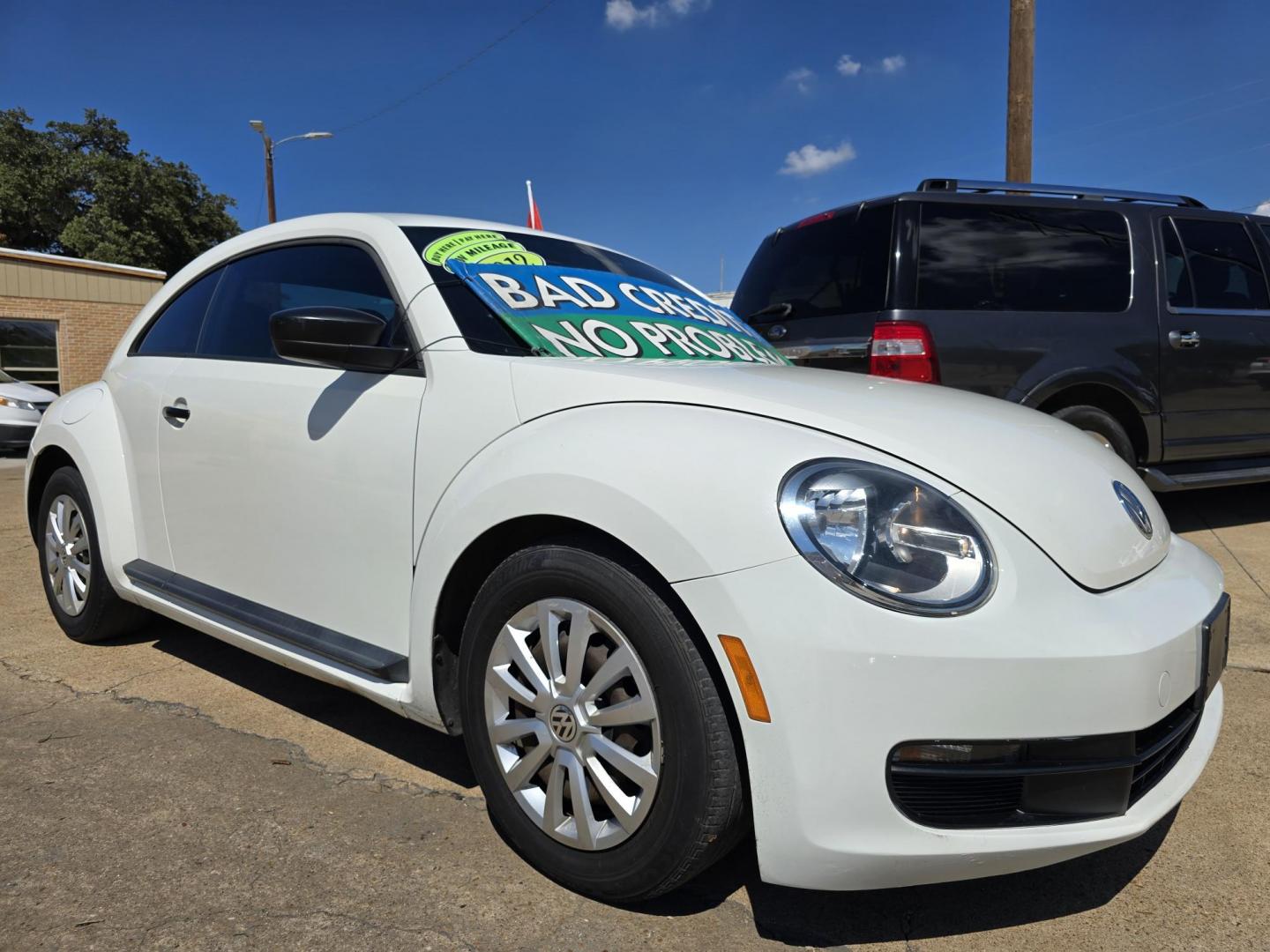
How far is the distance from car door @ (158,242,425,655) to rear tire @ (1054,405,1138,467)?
12.4ft

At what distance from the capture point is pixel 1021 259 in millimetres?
4754

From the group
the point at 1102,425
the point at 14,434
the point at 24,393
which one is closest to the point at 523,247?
the point at 1102,425

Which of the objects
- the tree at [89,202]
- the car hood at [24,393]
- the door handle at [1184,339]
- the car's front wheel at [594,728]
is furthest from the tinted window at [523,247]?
the tree at [89,202]

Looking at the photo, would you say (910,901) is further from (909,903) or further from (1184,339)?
(1184,339)

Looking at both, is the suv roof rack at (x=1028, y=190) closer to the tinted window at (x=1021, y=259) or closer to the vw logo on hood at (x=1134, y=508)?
the tinted window at (x=1021, y=259)

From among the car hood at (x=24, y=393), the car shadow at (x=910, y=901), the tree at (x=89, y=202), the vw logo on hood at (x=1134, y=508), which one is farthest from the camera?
the tree at (x=89, y=202)

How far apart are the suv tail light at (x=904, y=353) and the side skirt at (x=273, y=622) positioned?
9.30 ft

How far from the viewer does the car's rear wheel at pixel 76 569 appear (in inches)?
133

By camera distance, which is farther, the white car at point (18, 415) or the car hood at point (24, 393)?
the car hood at point (24, 393)

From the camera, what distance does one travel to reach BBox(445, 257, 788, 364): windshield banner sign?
2359mm

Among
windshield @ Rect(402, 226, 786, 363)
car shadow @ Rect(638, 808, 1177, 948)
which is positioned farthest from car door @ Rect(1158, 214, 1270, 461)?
car shadow @ Rect(638, 808, 1177, 948)

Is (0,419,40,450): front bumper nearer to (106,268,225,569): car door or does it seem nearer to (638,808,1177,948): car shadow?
(106,268,225,569): car door

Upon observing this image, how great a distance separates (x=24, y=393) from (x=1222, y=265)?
48.7ft

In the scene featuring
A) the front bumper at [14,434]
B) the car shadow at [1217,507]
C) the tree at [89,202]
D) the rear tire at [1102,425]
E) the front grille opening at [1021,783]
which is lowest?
the car shadow at [1217,507]
